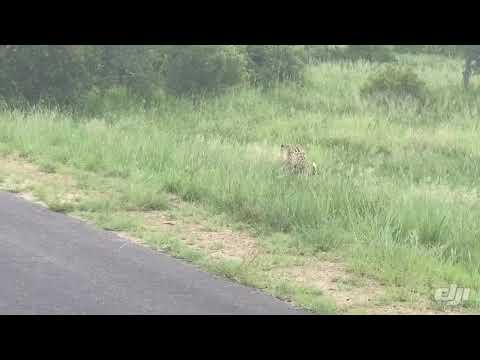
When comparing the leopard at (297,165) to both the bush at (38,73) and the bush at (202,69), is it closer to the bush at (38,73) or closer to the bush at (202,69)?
the bush at (38,73)

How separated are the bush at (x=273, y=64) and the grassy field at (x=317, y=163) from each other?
1.05 meters

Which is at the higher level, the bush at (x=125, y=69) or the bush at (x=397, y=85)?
the bush at (x=125, y=69)

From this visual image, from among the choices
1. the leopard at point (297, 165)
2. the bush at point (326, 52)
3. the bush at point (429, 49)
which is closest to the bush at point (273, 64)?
the bush at point (326, 52)

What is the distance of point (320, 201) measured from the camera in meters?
8.39

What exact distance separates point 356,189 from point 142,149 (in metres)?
3.21

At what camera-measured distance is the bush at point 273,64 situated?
62.6ft

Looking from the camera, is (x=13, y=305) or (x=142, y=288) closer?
(x=13, y=305)

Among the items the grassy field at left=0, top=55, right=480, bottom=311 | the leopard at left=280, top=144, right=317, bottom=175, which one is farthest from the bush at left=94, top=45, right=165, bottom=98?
the leopard at left=280, top=144, right=317, bottom=175

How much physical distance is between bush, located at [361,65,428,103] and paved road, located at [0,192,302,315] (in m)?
11.1

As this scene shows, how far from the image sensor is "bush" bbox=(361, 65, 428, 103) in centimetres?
1769
